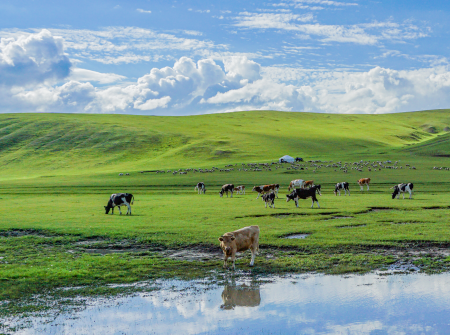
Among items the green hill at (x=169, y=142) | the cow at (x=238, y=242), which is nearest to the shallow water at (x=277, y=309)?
the cow at (x=238, y=242)

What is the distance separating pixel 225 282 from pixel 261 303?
205cm

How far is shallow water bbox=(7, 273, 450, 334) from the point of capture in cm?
1077

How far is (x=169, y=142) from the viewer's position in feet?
462

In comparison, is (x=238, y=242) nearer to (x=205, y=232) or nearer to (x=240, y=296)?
(x=240, y=296)

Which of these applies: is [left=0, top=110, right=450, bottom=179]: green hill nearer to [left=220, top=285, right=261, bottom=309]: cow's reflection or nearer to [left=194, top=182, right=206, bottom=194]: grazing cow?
[left=194, top=182, right=206, bottom=194]: grazing cow

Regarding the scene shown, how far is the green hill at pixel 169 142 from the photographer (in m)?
114

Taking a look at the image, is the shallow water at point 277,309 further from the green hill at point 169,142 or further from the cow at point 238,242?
the green hill at point 169,142

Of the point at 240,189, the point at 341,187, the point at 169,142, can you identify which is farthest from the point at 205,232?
the point at 169,142

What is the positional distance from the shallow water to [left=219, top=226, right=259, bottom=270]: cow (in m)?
1.56

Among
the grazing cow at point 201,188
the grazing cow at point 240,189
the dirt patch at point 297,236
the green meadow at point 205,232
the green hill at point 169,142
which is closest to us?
the green meadow at point 205,232

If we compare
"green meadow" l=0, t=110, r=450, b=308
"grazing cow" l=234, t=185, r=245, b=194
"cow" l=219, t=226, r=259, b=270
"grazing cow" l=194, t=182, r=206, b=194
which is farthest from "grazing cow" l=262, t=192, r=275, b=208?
"grazing cow" l=194, t=182, r=206, b=194

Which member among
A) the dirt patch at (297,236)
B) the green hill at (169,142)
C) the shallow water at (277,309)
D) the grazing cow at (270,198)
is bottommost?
the shallow water at (277,309)

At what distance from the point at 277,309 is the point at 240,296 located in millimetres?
1408

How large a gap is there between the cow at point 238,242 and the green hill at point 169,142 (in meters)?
84.8
